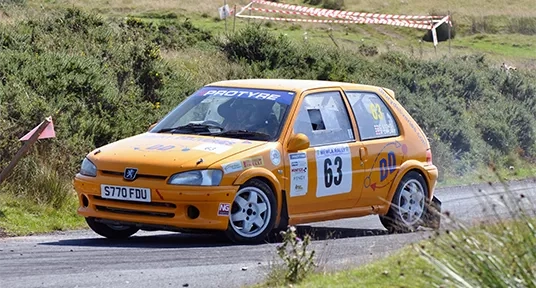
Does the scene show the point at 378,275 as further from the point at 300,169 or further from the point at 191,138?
the point at 191,138

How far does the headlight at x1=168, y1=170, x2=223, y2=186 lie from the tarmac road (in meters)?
0.61

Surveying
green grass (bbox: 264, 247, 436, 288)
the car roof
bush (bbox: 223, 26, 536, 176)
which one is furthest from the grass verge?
bush (bbox: 223, 26, 536, 176)

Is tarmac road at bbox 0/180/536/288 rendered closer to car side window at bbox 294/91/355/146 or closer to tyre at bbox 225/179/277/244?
tyre at bbox 225/179/277/244

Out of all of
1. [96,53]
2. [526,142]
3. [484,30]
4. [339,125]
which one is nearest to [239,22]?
[484,30]

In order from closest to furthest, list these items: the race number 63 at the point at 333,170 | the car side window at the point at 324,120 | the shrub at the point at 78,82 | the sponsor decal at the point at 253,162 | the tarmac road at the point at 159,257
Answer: the tarmac road at the point at 159,257 < the sponsor decal at the point at 253,162 < the race number 63 at the point at 333,170 < the car side window at the point at 324,120 < the shrub at the point at 78,82

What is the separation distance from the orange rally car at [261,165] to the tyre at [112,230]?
1 centimetres

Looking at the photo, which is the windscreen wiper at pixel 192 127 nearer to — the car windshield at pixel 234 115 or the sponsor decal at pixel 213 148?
the car windshield at pixel 234 115

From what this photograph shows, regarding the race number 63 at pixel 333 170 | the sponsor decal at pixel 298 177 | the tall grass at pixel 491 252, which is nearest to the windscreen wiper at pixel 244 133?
the sponsor decal at pixel 298 177

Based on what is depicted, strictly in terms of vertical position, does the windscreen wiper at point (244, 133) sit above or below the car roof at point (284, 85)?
below

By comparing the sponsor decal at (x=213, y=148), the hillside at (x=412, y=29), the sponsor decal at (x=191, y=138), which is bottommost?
the hillside at (x=412, y=29)

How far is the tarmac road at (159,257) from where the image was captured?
8781 mm

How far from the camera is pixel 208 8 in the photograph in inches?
2256

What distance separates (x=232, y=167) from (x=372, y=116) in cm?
256

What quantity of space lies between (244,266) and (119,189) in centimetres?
181
